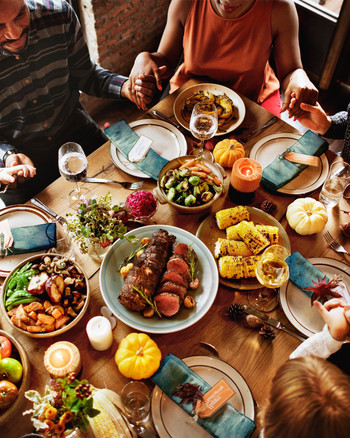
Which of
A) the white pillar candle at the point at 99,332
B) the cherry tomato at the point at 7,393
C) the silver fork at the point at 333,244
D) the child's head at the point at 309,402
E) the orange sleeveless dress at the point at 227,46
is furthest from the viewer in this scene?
the orange sleeveless dress at the point at 227,46

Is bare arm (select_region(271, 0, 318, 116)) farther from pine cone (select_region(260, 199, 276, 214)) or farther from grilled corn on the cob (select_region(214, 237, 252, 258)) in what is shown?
grilled corn on the cob (select_region(214, 237, 252, 258))

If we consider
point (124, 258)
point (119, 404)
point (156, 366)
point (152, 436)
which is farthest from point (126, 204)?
point (152, 436)

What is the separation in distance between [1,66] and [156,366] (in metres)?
1.80

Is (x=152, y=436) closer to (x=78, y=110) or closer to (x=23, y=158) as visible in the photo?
(x=23, y=158)

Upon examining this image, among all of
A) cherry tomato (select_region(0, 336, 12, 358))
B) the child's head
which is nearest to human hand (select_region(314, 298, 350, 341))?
the child's head

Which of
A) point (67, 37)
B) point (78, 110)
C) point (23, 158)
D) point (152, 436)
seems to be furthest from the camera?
point (78, 110)

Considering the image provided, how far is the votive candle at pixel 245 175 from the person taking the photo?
169cm

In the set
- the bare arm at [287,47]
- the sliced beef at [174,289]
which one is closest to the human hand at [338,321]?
the sliced beef at [174,289]

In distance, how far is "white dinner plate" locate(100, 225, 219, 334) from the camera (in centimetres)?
144

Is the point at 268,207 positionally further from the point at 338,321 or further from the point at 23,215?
the point at 23,215

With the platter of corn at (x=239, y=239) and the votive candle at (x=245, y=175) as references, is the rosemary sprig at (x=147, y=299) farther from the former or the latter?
the votive candle at (x=245, y=175)

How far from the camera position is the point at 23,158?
203 centimetres

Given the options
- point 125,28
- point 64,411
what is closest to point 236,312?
point 64,411

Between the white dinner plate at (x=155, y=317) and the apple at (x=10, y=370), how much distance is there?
0.38 m
